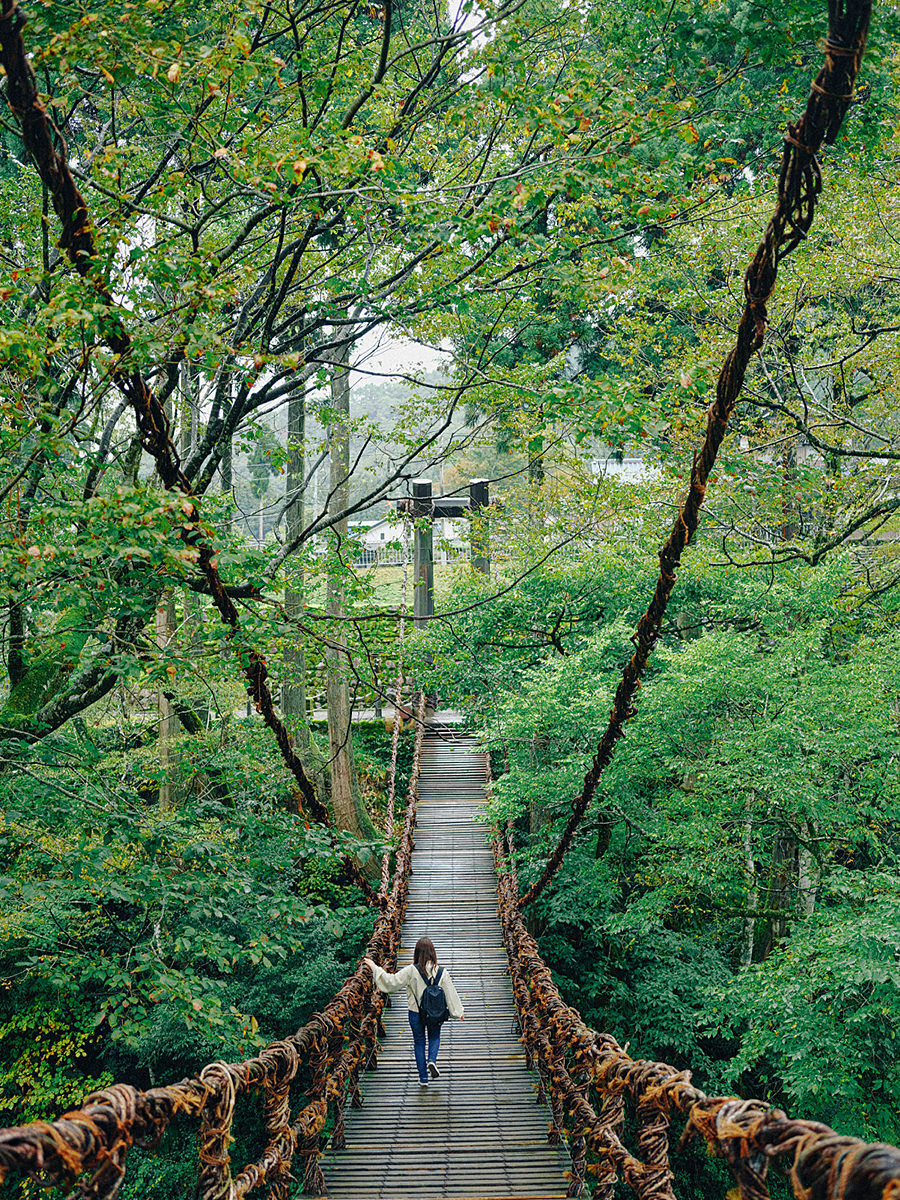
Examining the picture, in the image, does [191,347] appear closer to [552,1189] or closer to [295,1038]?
[295,1038]

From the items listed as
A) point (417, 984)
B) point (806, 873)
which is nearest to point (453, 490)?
point (417, 984)

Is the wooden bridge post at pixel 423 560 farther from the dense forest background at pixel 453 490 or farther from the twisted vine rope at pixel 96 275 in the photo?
the twisted vine rope at pixel 96 275

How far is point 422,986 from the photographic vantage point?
14.3 feet

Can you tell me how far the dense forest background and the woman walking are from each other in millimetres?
585

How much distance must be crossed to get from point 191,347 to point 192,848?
2.59 m

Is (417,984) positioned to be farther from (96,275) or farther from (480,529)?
(96,275)

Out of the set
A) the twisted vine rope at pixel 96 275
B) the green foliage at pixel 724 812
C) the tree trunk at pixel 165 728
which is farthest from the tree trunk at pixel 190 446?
the green foliage at pixel 724 812

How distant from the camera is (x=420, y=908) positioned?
7.57 metres

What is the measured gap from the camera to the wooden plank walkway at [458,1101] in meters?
3.53

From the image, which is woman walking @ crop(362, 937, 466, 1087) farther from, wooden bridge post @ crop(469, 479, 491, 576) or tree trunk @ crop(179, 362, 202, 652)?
wooden bridge post @ crop(469, 479, 491, 576)

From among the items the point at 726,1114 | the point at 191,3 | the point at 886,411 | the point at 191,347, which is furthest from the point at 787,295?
the point at 726,1114

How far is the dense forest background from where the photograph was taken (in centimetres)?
313

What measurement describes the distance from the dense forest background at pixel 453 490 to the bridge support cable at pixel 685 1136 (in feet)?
5.65

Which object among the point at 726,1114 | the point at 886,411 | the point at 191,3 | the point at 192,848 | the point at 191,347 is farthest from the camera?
the point at 886,411
